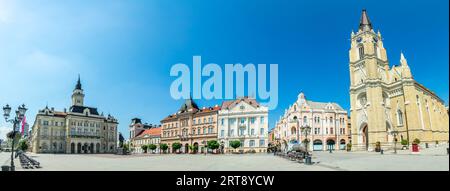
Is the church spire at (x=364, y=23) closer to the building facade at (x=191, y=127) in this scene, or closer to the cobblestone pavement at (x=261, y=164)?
the building facade at (x=191, y=127)

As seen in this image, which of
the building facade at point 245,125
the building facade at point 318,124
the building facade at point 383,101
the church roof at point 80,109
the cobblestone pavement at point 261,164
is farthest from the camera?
the church roof at point 80,109

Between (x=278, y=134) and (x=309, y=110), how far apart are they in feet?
51.4

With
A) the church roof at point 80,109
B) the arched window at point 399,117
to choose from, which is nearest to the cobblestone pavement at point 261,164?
the arched window at point 399,117

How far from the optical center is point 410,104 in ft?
178

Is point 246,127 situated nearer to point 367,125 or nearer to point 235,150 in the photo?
point 235,150

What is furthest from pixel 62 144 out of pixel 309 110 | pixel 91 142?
pixel 309 110

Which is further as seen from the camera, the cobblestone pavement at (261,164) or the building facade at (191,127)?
the building facade at (191,127)

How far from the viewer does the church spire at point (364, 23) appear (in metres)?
63.8

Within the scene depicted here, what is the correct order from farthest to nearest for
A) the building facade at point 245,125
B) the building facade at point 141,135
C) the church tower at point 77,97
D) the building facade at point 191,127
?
the church tower at point 77,97 < the building facade at point 141,135 < the building facade at point 191,127 < the building facade at point 245,125

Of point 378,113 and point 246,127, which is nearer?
point 378,113

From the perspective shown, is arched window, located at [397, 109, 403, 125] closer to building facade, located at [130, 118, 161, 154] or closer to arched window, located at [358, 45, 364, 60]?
arched window, located at [358, 45, 364, 60]

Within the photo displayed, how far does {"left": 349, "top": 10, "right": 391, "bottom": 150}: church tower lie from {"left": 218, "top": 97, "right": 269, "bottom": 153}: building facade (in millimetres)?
19507
